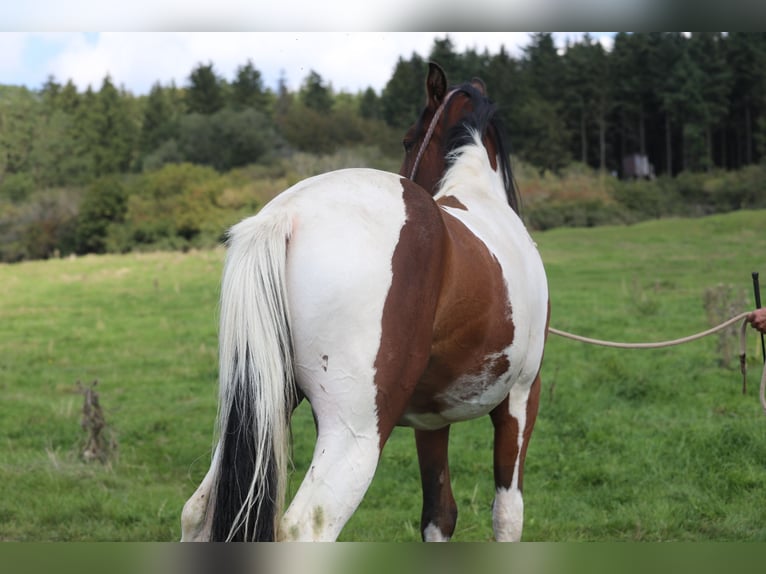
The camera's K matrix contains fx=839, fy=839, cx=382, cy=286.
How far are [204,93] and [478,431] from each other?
1198 inches

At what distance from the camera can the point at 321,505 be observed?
251 centimetres

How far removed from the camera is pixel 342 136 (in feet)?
102

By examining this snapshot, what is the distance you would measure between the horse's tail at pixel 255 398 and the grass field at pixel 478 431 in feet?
2.96

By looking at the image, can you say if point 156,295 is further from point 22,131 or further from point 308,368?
point 22,131

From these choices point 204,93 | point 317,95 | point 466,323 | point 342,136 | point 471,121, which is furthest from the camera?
point 204,93

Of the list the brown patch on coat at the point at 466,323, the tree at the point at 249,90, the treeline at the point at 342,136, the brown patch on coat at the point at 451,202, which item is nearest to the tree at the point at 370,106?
the treeline at the point at 342,136

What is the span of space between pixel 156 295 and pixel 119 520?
10.9 m

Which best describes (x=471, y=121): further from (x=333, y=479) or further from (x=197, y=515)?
(x=197, y=515)

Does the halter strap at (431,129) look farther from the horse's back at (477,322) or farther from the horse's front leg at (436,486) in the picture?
the horse's front leg at (436,486)

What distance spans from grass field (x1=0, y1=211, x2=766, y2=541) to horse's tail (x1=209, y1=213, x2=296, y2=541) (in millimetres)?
903

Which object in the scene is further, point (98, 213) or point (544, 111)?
point (544, 111)

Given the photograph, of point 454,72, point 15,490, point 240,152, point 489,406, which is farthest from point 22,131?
point 489,406

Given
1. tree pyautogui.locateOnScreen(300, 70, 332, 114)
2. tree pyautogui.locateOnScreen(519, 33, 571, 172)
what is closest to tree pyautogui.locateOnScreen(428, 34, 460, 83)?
tree pyautogui.locateOnScreen(519, 33, 571, 172)

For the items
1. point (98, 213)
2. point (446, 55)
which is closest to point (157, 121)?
point (98, 213)
